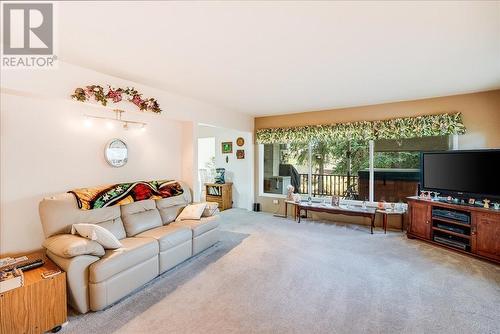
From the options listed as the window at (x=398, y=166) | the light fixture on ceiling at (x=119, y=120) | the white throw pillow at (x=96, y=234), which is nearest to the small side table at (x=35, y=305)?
the white throw pillow at (x=96, y=234)

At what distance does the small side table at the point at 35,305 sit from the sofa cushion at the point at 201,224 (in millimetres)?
1594

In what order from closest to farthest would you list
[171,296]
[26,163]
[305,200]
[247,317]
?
[247,317] < [171,296] < [26,163] < [305,200]

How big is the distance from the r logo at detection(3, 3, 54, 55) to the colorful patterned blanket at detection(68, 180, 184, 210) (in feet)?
A: 5.02

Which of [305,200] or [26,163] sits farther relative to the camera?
[305,200]

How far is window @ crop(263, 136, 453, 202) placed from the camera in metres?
4.77

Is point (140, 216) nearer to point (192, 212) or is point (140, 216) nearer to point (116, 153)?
point (192, 212)

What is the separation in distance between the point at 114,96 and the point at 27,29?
1075 millimetres

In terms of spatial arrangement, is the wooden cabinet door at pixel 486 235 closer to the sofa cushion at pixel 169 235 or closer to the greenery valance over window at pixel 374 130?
the greenery valance over window at pixel 374 130

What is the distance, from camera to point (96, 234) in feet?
7.83

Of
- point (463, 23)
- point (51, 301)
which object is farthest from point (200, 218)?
point (463, 23)

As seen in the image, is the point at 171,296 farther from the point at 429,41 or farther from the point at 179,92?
the point at 429,41

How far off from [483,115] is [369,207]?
2.36 metres

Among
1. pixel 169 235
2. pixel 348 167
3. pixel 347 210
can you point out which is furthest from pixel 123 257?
pixel 348 167

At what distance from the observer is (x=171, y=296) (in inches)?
98.7
